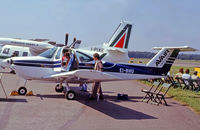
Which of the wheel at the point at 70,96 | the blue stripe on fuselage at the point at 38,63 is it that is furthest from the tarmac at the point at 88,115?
the blue stripe on fuselage at the point at 38,63

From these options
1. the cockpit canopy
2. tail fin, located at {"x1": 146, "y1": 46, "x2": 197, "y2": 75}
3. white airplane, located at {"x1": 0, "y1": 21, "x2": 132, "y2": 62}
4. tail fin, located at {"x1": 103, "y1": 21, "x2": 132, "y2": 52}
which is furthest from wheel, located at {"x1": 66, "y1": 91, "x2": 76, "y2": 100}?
tail fin, located at {"x1": 103, "y1": 21, "x2": 132, "y2": 52}

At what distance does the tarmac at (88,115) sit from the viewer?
6238 mm

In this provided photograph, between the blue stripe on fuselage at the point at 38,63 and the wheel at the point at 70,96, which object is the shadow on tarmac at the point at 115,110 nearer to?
the wheel at the point at 70,96

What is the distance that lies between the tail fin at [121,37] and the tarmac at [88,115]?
8.64m

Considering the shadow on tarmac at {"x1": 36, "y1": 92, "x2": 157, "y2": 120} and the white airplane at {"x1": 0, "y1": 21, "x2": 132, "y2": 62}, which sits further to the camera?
the white airplane at {"x1": 0, "y1": 21, "x2": 132, "y2": 62}

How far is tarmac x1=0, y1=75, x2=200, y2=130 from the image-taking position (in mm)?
6238

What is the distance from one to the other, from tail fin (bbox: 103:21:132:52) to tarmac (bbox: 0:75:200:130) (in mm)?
8638

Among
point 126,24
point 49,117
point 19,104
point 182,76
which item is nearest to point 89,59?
point 19,104

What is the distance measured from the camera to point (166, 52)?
12344 mm

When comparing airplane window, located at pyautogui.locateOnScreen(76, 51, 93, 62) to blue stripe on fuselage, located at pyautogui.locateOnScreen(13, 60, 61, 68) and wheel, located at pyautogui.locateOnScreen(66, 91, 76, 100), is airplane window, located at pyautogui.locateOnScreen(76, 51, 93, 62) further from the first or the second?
wheel, located at pyautogui.locateOnScreen(66, 91, 76, 100)

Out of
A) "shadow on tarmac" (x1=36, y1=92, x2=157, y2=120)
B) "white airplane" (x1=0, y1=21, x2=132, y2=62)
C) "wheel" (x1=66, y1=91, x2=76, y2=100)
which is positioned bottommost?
"shadow on tarmac" (x1=36, y1=92, x2=157, y2=120)

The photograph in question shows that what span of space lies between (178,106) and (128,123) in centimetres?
381

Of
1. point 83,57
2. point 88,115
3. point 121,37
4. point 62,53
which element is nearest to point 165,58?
point 83,57

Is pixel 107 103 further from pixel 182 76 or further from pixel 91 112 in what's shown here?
pixel 182 76
